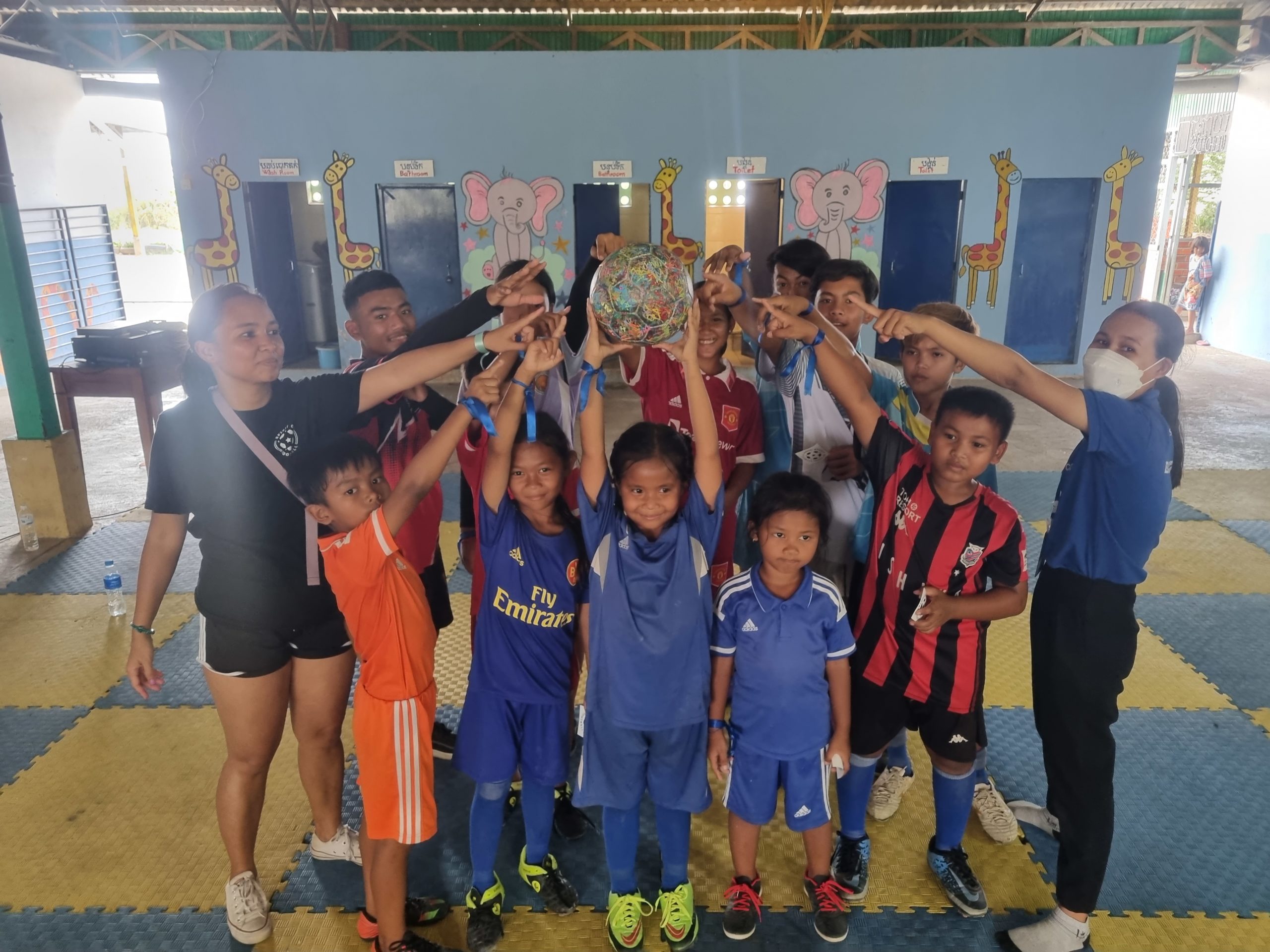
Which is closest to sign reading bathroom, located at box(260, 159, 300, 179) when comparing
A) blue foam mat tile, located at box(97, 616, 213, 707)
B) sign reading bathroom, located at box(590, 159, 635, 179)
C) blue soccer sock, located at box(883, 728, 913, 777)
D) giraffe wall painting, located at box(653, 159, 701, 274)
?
sign reading bathroom, located at box(590, 159, 635, 179)

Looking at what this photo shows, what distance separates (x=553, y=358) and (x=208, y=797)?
2142 mm

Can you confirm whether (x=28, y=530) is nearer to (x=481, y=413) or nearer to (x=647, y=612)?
(x=481, y=413)

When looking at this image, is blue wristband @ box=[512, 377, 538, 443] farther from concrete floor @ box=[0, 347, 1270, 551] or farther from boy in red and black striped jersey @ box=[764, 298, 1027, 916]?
concrete floor @ box=[0, 347, 1270, 551]

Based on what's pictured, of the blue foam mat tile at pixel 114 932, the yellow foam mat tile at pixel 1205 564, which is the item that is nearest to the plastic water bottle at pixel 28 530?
the blue foam mat tile at pixel 114 932

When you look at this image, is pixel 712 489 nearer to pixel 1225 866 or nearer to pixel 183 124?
pixel 1225 866

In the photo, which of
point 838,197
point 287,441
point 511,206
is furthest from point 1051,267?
point 287,441

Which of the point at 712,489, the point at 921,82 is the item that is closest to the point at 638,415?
the point at 921,82

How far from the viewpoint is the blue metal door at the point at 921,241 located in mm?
9617

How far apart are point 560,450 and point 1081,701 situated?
1.51 m

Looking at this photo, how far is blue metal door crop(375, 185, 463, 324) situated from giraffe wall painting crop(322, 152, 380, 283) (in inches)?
7.9

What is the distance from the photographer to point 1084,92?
927 cm

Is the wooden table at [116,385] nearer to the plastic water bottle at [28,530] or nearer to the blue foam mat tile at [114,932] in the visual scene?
the plastic water bottle at [28,530]

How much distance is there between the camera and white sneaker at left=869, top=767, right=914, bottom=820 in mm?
2777

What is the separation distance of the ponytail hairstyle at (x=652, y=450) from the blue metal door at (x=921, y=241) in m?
8.39
